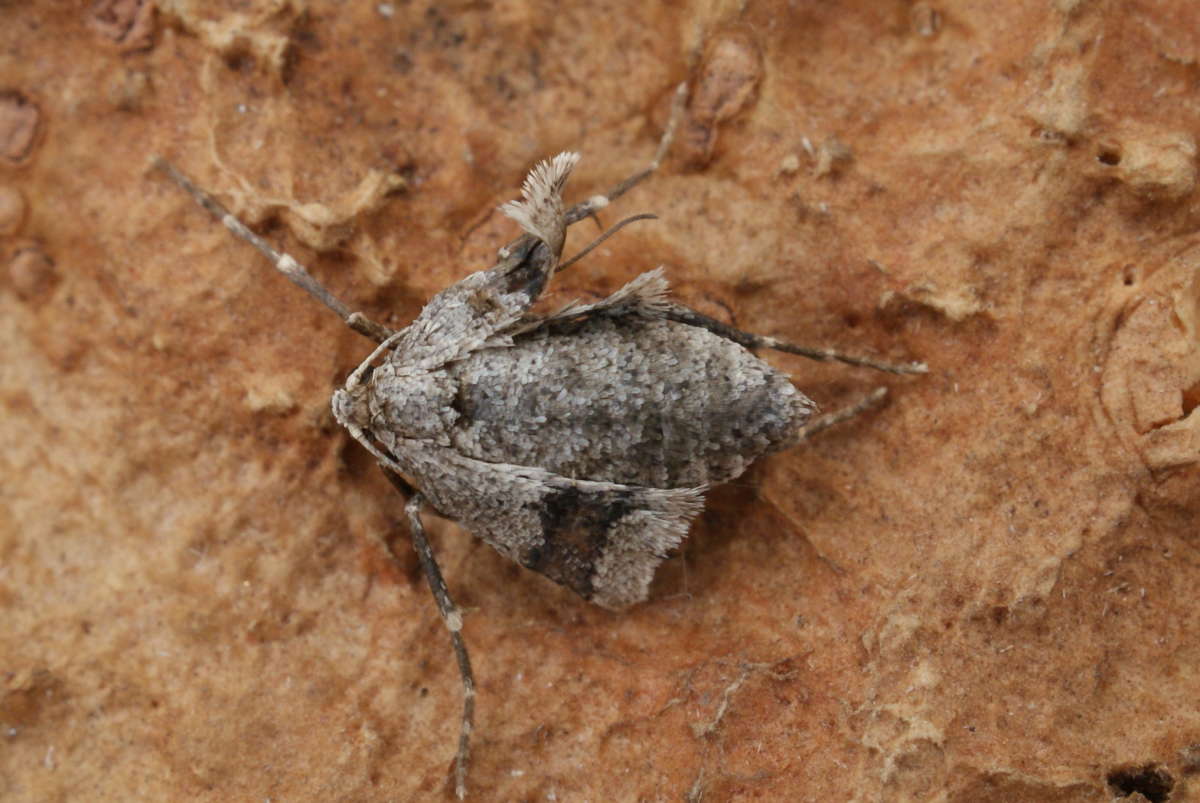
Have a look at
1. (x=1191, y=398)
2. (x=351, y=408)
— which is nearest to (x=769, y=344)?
(x=1191, y=398)

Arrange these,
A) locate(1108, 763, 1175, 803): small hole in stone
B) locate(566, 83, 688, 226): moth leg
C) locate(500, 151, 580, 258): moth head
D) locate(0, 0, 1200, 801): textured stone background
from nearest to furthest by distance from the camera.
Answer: locate(1108, 763, 1175, 803): small hole in stone < locate(0, 0, 1200, 801): textured stone background < locate(500, 151, 580, 258): moth head < locate(566, 83, 688, 226): moth leg

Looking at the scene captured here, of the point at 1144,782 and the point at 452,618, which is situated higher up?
the point at 1144,782

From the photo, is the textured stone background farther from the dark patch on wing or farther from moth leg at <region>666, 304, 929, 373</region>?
the dark patch on wing

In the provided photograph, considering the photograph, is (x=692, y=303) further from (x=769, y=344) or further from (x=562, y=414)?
(x=562, y=414)

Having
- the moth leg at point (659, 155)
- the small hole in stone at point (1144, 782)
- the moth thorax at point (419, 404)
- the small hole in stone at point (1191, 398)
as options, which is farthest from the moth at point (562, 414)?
the small hole in stone at point (1144, 782)

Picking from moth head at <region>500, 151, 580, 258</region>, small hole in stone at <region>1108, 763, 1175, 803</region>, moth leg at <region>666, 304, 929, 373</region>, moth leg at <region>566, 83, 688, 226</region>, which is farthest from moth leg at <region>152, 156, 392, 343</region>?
small hole in stone at <region>1108, 763, 1175, 803</region>

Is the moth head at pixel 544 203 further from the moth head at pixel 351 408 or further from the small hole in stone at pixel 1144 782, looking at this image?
the small hole in stone at pixel 1144 782
